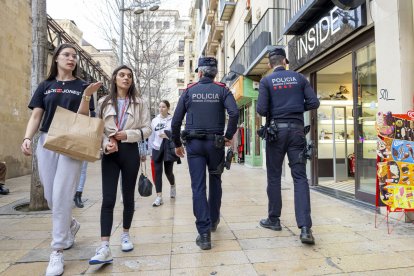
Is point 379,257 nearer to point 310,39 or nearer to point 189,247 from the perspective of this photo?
point 189,247

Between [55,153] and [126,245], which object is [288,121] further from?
[55,153]

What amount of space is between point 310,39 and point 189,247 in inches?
208

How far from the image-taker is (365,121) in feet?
19.0

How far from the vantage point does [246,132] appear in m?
15.4

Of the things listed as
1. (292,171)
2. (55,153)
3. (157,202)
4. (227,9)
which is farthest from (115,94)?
(227,9)

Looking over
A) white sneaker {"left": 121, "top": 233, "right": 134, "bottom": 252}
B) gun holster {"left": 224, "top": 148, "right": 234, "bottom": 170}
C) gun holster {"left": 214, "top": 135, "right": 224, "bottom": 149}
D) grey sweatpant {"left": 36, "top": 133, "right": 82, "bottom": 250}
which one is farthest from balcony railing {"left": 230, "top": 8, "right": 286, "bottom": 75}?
grey sweatpant {"left": 36, "top": 133, "right": 82, "bottom": 250}

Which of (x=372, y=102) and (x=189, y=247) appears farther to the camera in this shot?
(x=372, y=102)

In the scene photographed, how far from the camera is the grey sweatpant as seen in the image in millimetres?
2957

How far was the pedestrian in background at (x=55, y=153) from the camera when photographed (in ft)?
9.73

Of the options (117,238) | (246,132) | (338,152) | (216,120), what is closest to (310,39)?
(338,152)

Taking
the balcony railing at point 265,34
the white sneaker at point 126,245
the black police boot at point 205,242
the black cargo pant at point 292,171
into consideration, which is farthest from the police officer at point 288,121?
the balcony railing at point 265,34

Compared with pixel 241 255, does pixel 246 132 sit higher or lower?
higher

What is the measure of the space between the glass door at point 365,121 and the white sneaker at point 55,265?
15.1 feet

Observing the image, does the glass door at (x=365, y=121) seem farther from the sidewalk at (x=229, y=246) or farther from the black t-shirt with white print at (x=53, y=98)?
the black t-shirt with white print at (x=53, y=98)
